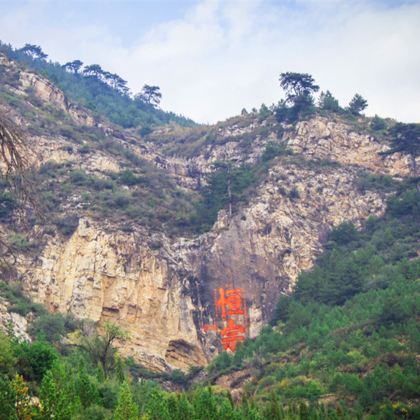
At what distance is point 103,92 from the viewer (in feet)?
411

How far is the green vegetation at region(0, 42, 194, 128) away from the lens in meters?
110

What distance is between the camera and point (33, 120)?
7669 centimetres

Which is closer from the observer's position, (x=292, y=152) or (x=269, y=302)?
(x=269, y=302)

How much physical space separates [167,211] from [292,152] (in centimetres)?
1790

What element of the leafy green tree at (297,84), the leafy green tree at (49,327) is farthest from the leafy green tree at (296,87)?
the leafy green tree at (49,327)

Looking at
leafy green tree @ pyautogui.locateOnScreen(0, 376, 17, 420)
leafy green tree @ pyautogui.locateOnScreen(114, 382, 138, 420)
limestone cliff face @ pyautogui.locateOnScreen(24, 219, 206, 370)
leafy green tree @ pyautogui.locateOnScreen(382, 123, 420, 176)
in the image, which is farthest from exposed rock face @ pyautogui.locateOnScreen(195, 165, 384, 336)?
leafy green tree @ pyautogui.locateOnScreen(0, 376, 17, 420)

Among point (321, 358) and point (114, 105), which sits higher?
point (114, 105)

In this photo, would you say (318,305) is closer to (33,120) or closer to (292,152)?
(292,152)

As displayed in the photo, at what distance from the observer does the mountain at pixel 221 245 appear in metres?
52.8

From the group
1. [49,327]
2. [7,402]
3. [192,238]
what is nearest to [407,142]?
[192,238]

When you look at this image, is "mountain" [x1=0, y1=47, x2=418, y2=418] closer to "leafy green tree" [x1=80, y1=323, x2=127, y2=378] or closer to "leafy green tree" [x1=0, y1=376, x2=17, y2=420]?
"leafy green tree" [x1=80, y1=323, x2=127, y2=378]

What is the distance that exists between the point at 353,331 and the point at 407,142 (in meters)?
34.2

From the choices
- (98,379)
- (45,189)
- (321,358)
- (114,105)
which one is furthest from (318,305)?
(114,105)

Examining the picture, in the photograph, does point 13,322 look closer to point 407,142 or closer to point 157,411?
point 157,411
